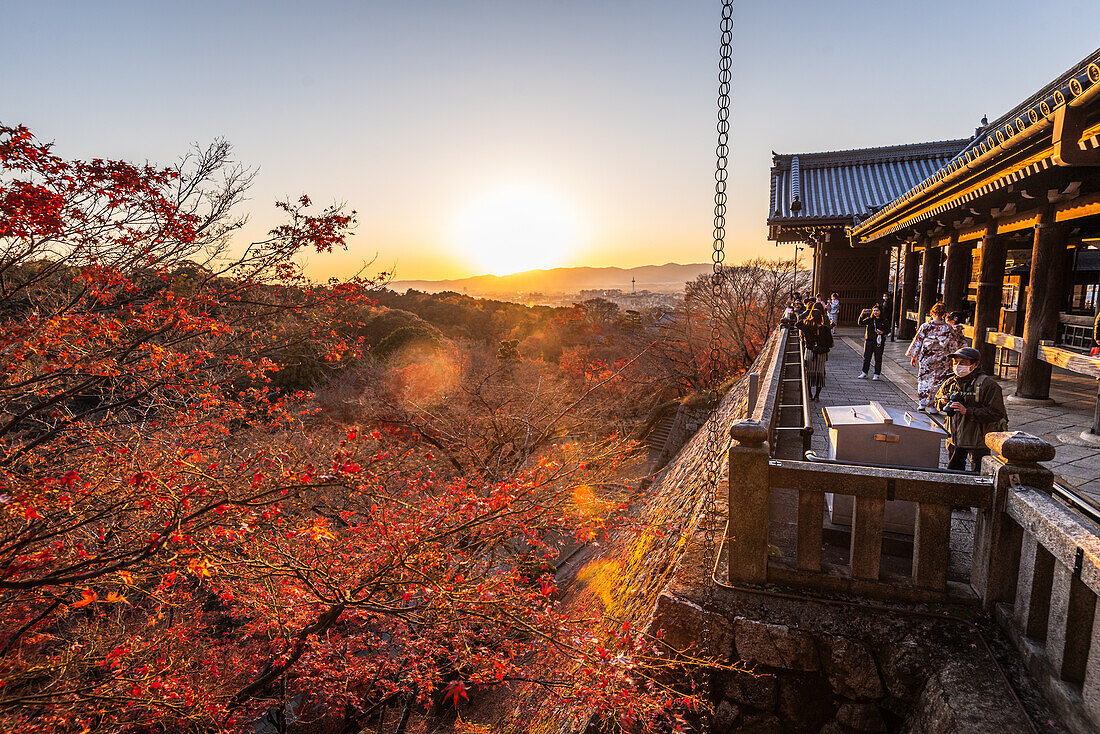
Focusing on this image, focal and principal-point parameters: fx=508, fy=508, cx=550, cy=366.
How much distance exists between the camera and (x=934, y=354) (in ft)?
25.3

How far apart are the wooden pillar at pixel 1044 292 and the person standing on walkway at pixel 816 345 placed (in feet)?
9.56

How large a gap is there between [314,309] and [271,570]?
3882 mm

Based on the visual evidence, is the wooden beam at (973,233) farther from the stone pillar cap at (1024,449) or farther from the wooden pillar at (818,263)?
the wooden pillar at (818,263)

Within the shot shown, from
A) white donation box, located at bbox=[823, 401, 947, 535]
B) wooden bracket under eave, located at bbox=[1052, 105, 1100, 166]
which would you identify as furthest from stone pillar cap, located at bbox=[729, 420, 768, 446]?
wooden bracket under eave, located at bbox=[1052, 105, 1100, 166]

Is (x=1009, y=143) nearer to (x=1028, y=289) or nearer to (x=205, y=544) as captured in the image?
(x=1028, y=289)

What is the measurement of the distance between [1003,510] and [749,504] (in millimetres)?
1590

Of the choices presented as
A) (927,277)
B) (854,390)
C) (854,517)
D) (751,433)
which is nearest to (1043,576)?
(854,517)

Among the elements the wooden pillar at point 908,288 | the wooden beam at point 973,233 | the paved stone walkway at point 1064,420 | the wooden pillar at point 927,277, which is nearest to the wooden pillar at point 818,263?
the wooden pillar at point 908,288

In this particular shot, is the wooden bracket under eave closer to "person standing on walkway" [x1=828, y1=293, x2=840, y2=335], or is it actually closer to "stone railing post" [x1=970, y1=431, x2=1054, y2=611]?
"stone railing post" [x1=970, y1=431, x2=1054, y2=611]

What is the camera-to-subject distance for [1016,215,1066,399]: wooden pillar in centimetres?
798

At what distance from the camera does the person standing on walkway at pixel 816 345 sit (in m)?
9.64

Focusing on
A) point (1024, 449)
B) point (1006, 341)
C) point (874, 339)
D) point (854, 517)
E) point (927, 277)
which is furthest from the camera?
point (927, 277)

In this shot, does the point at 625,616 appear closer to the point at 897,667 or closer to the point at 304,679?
the point at 897,667

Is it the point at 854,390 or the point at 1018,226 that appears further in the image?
the point at 854,390
